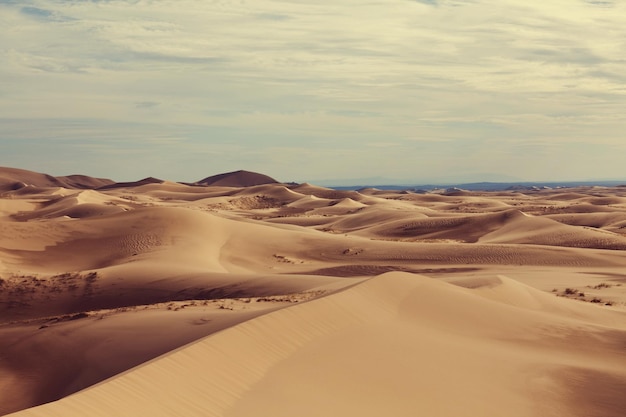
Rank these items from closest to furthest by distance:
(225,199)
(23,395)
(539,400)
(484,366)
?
(539,400) < (484,366) < (23,395) < (225,199)

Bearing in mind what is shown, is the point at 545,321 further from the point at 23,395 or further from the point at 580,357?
the point at 23,395

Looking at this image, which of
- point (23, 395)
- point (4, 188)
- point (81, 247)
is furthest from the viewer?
point (4, 188)

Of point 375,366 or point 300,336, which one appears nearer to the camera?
point 375,366

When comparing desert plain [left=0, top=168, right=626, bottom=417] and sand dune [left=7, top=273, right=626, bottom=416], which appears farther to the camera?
desert plain [left=0, top=168, right=626, bottom=417]

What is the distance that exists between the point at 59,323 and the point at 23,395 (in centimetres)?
340

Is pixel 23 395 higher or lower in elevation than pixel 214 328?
lower

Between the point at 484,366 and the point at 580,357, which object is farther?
the point at 580,357

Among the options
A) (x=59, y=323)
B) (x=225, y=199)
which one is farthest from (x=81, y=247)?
(x=225, y=199)

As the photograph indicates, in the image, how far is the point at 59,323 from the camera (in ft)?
49.8

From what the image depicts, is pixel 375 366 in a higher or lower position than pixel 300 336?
lower

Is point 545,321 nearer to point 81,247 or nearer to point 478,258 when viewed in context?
point 478,258

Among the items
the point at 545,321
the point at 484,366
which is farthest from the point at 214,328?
the point at 545,321

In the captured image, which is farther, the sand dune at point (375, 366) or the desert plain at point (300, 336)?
the desert plain at point (300, 336)

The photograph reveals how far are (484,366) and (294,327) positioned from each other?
2779mm
